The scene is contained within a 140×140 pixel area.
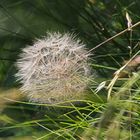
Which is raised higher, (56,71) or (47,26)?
(47,26)

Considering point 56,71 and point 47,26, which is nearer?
point 56,71

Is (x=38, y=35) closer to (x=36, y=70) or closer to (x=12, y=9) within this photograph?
(x=12, y=9)

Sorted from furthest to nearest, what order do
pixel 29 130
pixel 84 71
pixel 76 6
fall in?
pixel 76 6 → pixel 29 130 → pixel 84 71

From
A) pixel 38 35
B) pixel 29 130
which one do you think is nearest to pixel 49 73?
pixel 29 130

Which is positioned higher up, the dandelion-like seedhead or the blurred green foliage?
the blurred green foliage

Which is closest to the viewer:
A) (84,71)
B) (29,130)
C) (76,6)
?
(84,71)

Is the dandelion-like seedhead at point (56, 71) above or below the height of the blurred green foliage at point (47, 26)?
below

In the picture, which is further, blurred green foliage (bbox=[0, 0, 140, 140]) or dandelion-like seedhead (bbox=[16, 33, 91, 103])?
blurred green foliage (bbox=[0, 0, 140, 140])

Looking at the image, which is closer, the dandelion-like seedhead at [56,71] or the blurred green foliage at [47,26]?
the dandelion-like seedhead at [56,71]
